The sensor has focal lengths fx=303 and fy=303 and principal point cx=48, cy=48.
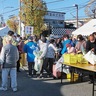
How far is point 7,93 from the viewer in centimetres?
981

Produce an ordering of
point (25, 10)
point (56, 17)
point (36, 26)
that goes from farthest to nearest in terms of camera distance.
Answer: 1. point (56, 17)
2. point (36, 26)
3. point (25, 10)

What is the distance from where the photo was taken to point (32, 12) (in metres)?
32.2

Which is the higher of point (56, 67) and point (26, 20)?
point (26, 20)

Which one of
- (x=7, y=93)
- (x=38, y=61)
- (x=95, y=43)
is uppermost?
(x=95, y=43)

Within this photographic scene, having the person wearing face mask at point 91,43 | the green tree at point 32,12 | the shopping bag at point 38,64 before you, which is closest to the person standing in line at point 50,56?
the shopping bag at point 38,64

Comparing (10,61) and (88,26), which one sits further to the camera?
(88,26)

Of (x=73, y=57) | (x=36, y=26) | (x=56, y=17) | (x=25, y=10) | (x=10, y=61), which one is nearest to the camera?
(x=10, y=61)

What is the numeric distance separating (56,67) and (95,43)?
7.05 ft

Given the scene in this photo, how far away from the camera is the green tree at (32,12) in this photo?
32125 millimetres

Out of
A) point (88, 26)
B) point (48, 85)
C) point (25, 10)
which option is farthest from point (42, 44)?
point (25, 10)

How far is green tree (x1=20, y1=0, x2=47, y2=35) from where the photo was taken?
105 ft

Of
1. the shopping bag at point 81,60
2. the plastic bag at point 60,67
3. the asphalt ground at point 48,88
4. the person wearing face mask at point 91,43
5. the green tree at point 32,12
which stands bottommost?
the asphalt ground at point 48,88

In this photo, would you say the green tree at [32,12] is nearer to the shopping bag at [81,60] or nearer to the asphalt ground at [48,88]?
the asphalt ground at [48,88]

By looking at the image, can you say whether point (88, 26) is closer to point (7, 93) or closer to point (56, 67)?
point (56, 67)
